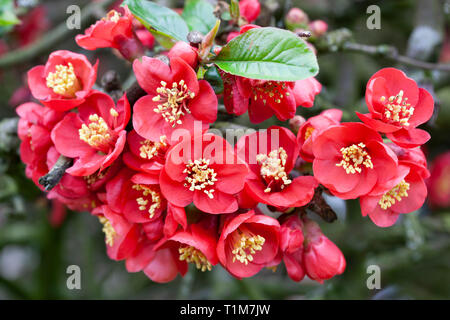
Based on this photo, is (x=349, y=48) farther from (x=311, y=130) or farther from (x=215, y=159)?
(x=215, y=159)

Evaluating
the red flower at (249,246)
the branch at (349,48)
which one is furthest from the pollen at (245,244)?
the branch at (349,48)

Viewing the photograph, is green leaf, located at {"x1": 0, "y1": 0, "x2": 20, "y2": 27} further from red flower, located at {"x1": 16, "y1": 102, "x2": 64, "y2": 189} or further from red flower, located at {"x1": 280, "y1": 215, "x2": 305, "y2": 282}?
red flower, located at {"x1": 280, "y1": 215, "x2": 305, "y2": 282}

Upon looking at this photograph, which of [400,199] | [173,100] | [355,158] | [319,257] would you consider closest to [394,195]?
[400,199]

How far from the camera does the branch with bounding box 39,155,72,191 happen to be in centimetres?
110

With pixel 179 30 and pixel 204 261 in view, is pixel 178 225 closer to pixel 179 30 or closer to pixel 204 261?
pixel 204 261

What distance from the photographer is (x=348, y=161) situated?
111cm

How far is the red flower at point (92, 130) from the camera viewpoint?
1.13 metres

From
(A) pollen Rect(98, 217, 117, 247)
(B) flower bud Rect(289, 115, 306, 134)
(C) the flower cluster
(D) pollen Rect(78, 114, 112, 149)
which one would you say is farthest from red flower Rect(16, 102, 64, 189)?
(B) flower bud Rect(289, 115, 306, 134)

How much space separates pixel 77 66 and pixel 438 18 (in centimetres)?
178

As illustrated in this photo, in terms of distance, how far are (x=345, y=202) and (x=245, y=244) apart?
102 cm

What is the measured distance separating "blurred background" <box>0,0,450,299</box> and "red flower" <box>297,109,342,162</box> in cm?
58

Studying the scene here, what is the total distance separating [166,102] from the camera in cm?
111

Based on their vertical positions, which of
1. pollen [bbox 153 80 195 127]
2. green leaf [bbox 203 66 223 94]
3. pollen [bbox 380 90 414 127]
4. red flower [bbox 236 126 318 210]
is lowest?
red flower [bbox 236 126 318 210]
